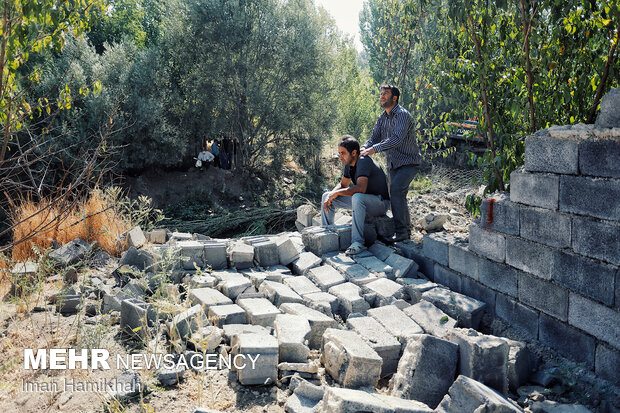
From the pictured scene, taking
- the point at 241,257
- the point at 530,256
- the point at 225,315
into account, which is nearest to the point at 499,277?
the point at 530,256

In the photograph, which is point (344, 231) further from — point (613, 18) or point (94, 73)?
point (94, 73)

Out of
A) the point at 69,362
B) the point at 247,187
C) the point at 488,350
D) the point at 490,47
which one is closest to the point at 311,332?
the point at 488,350

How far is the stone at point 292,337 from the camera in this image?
12.1 ft

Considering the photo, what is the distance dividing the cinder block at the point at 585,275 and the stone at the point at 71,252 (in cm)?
509

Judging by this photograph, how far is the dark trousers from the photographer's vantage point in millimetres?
5914

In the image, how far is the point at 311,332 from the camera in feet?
13.6

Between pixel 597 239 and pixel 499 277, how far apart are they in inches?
44.3

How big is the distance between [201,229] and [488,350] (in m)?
7.32

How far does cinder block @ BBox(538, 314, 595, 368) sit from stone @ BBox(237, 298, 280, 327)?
92.2 inches

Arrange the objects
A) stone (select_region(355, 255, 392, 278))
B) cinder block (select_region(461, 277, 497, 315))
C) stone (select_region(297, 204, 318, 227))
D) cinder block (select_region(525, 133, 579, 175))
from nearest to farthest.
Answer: cinder block (select_region(525, 133, 579, 175)) → cinder block (select_region(461, 277, 497, 315)) → stone (select_region(355, 255, 392, 278)) → stone (select_region(297, 204, 318, 227))

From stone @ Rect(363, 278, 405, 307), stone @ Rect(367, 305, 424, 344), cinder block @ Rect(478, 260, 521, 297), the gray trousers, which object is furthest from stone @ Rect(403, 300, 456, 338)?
the gray trousers

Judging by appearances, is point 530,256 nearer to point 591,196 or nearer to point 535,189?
point 535,189

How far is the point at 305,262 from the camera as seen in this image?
232 inches

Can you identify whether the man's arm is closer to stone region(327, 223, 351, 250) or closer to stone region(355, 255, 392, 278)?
stone region(327, 223, 351, 250)
